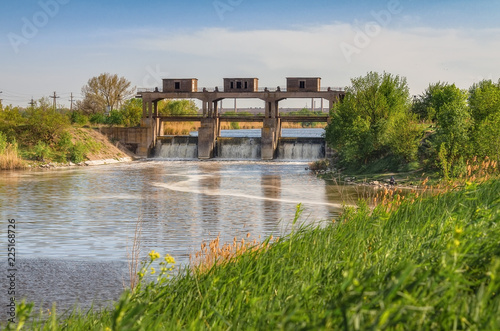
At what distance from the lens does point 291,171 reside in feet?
173

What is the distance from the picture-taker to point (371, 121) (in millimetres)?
50312

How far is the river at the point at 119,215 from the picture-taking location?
1527 cm

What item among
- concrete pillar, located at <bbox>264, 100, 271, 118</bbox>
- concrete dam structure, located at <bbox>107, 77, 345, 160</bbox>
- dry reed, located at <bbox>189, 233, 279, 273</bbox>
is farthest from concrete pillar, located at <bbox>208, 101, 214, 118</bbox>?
dry reed, located at <bbox>189, 233, 279, 273</bbox>

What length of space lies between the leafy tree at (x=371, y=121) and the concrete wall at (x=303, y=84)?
20.2 m

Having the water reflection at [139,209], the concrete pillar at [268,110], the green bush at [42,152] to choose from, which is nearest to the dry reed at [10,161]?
the water reflection at [139,209]

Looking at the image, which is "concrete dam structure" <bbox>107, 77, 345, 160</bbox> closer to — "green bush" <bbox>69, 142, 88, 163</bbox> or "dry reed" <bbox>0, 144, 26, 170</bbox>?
"green bush" <bbox>69, 142, 88, 163</bbox>

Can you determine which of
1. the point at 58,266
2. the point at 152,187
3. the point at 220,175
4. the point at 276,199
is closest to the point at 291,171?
the point at 220,175

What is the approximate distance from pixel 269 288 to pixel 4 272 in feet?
33.5

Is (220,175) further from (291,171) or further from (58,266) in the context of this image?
(58,266)

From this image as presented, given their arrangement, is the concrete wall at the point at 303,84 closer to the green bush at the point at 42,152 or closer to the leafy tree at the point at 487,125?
the green bush at the point at 42,152

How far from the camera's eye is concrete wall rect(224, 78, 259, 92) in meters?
75.6

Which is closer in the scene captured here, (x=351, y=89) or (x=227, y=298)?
(x=227, y=298)

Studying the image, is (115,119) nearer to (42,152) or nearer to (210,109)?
(210,109)

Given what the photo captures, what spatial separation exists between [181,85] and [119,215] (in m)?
52.6
